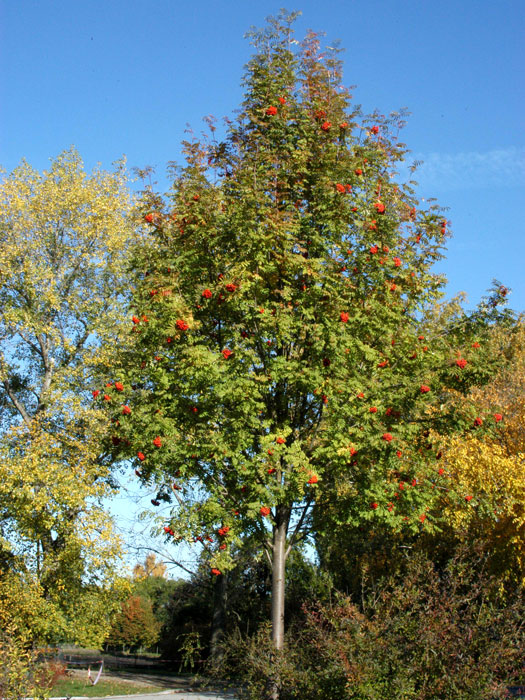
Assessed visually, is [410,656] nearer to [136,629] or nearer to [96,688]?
[96,688]

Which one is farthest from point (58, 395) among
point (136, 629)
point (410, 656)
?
point (136, 629)

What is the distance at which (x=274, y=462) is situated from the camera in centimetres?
836

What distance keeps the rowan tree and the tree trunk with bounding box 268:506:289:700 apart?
0.11ft

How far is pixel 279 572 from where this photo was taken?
959 cm

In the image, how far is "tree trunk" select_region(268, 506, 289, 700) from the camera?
902 cm

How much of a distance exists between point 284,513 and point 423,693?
14.9ft

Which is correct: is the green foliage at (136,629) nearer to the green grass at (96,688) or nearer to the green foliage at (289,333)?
the green grass at (96,688)

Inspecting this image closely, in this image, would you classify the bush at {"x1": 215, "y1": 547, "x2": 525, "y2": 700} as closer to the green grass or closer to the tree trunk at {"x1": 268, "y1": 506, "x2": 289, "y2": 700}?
the tree trunk at {"x1": 268, "y1": 506, "x2": 289, "y2": 700}

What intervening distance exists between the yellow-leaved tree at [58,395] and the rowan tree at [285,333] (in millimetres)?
6060

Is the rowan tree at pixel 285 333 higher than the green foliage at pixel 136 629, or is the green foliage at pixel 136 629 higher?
the rowan tree at pixel 285 333

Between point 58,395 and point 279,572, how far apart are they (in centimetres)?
896

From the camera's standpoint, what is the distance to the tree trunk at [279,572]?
9.02 meters

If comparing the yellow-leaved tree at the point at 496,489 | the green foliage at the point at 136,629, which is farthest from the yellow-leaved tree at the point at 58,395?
the green foliage at the point at 136,629

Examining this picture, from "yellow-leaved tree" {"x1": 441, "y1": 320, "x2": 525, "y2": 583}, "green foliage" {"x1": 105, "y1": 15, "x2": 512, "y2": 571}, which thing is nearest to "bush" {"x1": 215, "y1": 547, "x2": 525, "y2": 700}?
"green foliage" {"x1": 105, "y1": 15, "x2": 512, "y2": 571}
